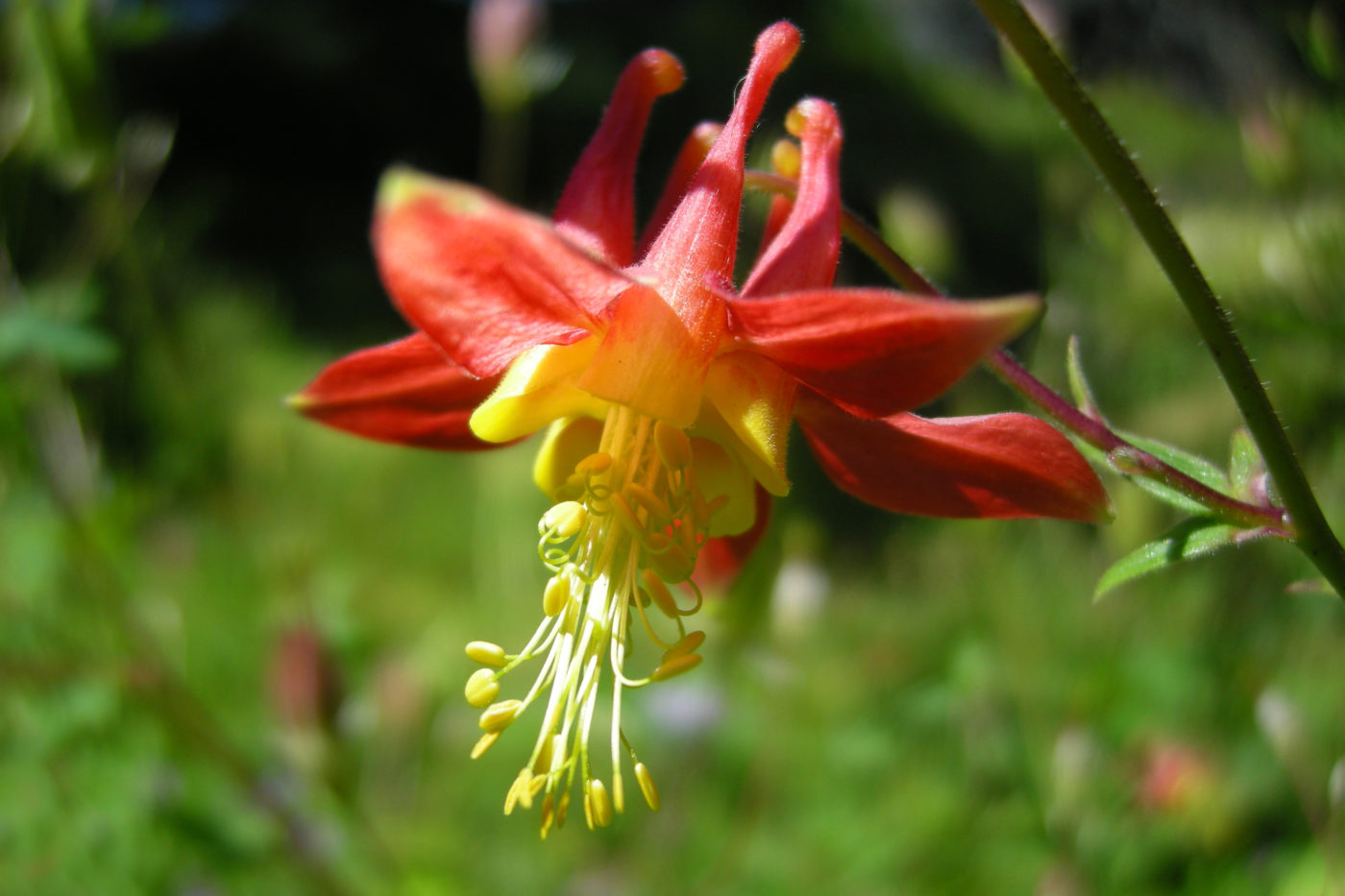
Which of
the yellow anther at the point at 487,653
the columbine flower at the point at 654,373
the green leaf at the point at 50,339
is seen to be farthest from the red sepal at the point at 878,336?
the green leaf at the point at 50,339

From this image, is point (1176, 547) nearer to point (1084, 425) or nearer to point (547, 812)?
point (1084, 425)

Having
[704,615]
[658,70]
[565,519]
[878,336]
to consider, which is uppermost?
[658,70]

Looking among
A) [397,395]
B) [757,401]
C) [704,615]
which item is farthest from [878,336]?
[704,615]

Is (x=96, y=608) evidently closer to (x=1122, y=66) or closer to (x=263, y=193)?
(x=1122, y=66)

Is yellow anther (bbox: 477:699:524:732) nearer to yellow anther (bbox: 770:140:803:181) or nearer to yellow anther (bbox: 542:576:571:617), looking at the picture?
yellow anther (bbox: 542:576:571:617)

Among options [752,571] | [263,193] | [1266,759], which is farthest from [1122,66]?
[263,193]

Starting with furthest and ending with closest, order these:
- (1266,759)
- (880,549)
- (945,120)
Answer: (945,120), (880,549), (1266,759)

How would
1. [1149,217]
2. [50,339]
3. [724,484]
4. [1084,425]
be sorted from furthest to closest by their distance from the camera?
1. [50,339]
2. [724,484]
3. [1084,425]
4. [1149,217]
